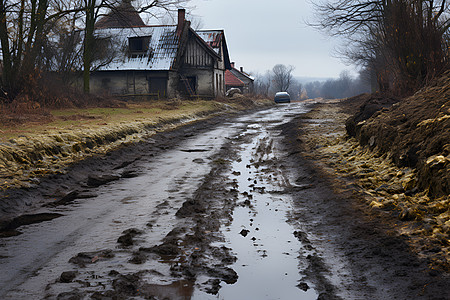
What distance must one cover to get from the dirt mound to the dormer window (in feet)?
91.3

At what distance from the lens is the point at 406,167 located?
20.8ft

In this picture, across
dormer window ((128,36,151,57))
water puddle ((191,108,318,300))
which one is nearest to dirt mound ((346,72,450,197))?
water puddle ((191,108,318,300))

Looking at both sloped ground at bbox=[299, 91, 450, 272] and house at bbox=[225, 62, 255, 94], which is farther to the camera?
house at bbox=[225, 62, 255, 94]

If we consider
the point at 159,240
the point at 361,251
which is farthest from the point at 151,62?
the point at 361,251

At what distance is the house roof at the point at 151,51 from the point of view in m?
33.8

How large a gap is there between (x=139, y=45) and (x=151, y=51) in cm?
171

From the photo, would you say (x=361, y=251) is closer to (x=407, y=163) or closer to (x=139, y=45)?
(x=407, y=163)

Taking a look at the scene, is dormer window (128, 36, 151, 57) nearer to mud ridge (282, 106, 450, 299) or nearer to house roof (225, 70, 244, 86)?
house roof (225, 70, 244, 86)

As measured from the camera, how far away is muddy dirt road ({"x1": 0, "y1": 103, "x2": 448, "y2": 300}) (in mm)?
3361

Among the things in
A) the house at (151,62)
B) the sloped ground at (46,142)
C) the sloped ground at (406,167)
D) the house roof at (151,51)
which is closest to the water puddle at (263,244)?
the sloped ground at (406,167)

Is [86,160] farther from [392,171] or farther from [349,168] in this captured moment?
[392,171]

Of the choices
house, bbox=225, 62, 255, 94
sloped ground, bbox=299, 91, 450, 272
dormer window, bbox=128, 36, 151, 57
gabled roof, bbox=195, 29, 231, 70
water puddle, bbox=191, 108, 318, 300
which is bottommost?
water puddle, bbox=191, 108, 318, 300

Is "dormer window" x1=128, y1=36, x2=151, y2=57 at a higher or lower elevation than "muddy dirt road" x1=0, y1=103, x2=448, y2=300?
higher

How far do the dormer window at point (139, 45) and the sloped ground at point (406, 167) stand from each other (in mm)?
27475
